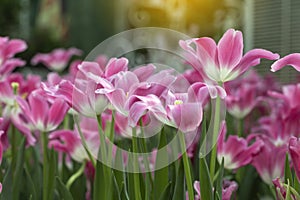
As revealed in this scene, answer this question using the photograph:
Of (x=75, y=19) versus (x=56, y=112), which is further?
(x=75, y=19)

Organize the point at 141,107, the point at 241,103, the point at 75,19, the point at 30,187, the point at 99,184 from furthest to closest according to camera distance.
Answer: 1. the point at 75,19
2. the point at 241,103
3. the point at 30,187
4. the point at 99,184
5. the point at 141,107

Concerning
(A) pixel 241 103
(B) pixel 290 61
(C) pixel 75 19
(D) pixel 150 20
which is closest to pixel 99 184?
(B) pixel 290 61

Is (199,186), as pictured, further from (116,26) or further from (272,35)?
(116,26)

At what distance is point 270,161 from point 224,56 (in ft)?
0.72

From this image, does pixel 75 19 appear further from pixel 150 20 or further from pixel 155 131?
pixel 155 131

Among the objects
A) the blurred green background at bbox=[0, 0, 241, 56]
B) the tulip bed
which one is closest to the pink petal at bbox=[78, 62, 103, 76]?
the tulip bed

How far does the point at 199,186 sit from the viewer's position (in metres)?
0.57

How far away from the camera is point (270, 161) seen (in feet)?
2.34

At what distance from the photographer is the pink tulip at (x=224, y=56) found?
1.79 feet

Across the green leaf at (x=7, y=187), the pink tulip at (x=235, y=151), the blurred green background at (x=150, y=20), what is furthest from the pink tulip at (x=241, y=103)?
the blurred green background at (x=150, y=20)

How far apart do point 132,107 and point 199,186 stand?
0.13 m

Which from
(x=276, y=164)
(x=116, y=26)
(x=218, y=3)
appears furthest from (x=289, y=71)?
(x=116, y=26)

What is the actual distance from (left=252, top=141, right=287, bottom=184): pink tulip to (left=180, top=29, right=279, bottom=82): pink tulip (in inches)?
7.9

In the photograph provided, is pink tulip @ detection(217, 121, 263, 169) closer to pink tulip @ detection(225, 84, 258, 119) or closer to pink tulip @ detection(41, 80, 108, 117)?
pink tulip @ detection(41, 80, 108, 117)
